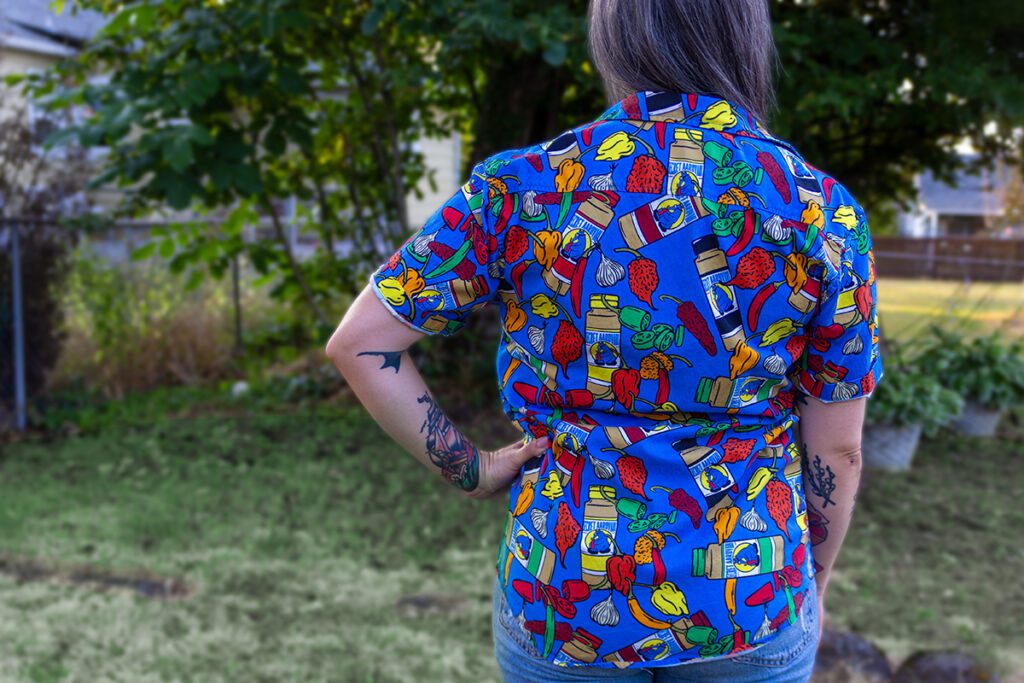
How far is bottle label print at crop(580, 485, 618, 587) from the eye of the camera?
1259 millimetres

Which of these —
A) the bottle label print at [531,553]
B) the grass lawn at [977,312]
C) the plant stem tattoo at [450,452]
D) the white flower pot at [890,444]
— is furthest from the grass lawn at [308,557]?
the bottle label print at [531,553]

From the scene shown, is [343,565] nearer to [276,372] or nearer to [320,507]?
[320,507]

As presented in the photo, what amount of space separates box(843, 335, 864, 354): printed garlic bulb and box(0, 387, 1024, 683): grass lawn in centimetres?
228

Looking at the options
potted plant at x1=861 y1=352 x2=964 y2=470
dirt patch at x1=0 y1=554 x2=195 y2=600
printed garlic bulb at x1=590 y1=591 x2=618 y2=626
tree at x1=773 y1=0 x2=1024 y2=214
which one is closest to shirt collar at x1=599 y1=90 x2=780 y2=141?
printed garlic bulb at x1=590 y1=591 x2=618 y2=626

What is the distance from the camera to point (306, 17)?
16.9 ft

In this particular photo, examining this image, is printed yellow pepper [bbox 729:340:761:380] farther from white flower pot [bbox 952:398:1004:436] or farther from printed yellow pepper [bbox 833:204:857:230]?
white flower pot [bbox 952:398:1004:436]

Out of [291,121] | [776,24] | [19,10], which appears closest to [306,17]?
[291,121]

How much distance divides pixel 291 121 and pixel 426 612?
11.1 feet

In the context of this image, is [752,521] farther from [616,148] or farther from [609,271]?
[616,148]

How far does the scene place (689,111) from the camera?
123 cm

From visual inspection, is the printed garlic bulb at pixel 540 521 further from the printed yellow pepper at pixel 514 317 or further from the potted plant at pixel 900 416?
the potted plant at pixel 900 416

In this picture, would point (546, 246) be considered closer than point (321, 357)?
Yes

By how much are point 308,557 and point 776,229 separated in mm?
3468

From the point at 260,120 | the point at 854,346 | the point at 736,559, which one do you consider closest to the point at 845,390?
the point at 854,346
